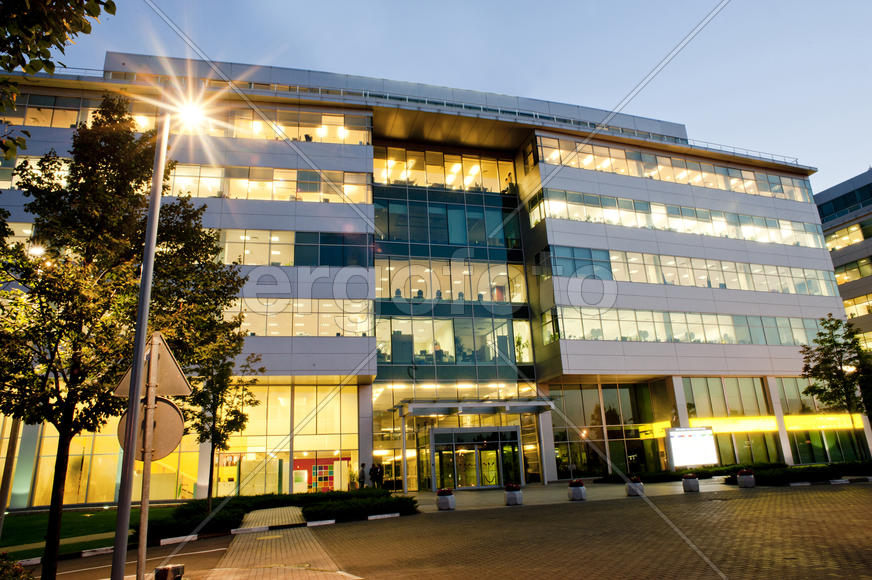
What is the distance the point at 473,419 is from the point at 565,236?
45.8 feet

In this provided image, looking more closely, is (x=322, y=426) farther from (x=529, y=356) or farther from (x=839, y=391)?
(x=839, y=391)

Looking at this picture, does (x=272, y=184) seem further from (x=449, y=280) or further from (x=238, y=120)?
(x=449, y=280)

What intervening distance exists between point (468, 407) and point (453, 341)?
5.30 metres

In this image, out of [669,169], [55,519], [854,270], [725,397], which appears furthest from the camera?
[854,270]

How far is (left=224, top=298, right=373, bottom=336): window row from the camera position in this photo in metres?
30.2

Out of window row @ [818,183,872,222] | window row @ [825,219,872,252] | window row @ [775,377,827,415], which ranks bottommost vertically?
window row @ [775,377,827,415]

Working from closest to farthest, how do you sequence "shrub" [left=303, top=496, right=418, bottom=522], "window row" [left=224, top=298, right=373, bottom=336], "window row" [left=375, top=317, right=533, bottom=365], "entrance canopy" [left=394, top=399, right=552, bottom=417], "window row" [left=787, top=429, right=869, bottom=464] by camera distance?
"shrub" [left=303, top=496, right=418, bottom=522], "window row" [left=224, top=298, right=373, bottom=336], "entrance canopy" [left=394, top=399, right=552, bottom=417], "window row" [left=375, top=317, right=533, bottom=365], "window row" [left=787, top=429, right=869, bottom=464]

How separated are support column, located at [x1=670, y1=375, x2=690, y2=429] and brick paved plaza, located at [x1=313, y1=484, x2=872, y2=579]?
55.6 feet

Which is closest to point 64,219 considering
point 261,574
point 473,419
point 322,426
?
point 261,574

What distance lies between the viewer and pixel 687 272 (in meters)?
39.2

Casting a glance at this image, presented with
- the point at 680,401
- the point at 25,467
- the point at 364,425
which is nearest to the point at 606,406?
the point at 680,401

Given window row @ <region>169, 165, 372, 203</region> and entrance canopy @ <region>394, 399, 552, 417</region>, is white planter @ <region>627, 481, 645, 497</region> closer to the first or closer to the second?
entrance canopy @ <region>394, 399, 552, 417</region>

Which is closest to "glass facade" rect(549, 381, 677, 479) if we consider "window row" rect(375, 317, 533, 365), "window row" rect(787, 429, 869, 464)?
"window row" rect(375, 317, 533, 365)

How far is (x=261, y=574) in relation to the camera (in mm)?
10250
